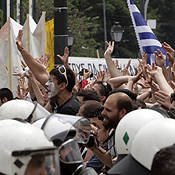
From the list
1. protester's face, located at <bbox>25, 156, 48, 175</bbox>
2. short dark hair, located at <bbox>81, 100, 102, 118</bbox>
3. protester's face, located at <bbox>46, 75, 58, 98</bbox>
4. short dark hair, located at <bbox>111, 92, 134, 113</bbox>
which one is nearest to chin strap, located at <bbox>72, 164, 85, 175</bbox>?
protester's face, located at <bbox>25, 156, 48, 175</bbox>

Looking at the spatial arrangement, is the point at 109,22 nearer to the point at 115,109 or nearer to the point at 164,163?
the point at 115,109

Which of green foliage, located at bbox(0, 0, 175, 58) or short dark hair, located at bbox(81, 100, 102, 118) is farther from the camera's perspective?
green foliage, located at bbox(0, 0, 175, 58)

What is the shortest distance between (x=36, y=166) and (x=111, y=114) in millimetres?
2843

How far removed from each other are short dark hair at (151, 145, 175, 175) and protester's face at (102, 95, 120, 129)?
2771mm

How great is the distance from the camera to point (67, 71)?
268 inches

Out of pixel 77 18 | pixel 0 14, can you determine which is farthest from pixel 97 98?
pixel 77 18

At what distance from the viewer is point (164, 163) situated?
2529 millimetres

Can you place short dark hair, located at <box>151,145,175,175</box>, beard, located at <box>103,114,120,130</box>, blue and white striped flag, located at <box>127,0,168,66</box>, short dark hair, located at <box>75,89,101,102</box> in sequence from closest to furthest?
short dark hair, located at <box>151,145,175,175</box> < beard, located at <box>103,114,120,130</box> < short dark hair, located at <box>75,89,101,102</box> < blue and white striped flag, located at <box>127,0,168,66</box>

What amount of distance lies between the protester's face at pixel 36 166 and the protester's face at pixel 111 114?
8.96 feet

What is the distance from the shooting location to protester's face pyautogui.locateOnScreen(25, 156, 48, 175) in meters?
2.57

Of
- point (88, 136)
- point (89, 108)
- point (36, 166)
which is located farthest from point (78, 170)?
point (89, 108)

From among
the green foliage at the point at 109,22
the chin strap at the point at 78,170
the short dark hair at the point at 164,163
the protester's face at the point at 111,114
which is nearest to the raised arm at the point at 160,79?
the protester's face at the point at 111,114

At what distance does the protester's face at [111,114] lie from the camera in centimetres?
537

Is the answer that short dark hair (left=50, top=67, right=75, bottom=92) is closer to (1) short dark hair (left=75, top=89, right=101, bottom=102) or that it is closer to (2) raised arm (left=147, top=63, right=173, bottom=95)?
(1) short dark hair (left=75, top=89, right=101, bottom=102)
